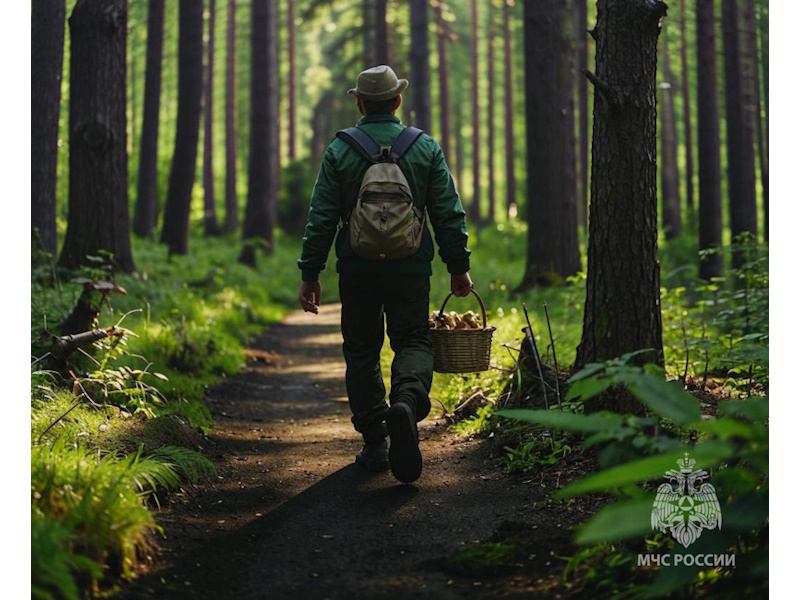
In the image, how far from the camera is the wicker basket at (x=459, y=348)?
20.5ft

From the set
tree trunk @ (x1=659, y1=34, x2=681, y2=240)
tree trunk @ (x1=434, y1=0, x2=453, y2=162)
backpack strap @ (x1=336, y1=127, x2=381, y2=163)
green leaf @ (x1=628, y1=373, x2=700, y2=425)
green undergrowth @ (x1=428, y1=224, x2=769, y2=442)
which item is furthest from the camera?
tree trunk @ (x1=434, y1=0, x2=453, y2=162)

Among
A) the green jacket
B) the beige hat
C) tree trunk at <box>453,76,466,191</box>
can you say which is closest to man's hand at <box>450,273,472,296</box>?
the green jacket

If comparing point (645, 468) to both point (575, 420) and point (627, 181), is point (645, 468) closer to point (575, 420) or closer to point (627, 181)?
point (575, 420)

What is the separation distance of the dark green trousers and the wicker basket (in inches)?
6.8

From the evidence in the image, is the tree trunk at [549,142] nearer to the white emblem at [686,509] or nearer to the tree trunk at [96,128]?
the tree trunk at [96,128]

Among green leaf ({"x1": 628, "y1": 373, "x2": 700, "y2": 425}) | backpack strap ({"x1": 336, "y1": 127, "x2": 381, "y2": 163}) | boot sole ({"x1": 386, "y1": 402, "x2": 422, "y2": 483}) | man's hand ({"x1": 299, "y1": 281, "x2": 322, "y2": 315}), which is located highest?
backpack strap ({"x1": 336, "y1": 127, "x2": 381, "y2": 163})

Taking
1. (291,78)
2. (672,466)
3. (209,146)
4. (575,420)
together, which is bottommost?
(672,466)

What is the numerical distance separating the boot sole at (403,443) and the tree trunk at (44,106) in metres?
7.86

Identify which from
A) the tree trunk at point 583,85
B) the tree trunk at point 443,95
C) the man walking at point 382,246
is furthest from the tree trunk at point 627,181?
the tree trunk at point 443,95

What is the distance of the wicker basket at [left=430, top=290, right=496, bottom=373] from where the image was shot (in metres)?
6.23

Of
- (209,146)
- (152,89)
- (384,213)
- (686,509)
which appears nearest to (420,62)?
(152,89)

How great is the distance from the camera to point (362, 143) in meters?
5.74

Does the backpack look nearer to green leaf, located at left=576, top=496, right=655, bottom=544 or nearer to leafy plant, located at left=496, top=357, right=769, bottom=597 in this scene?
leafy plant, located at left=496, top=357, right=769, bottom=597

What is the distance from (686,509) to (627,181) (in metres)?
2.43
